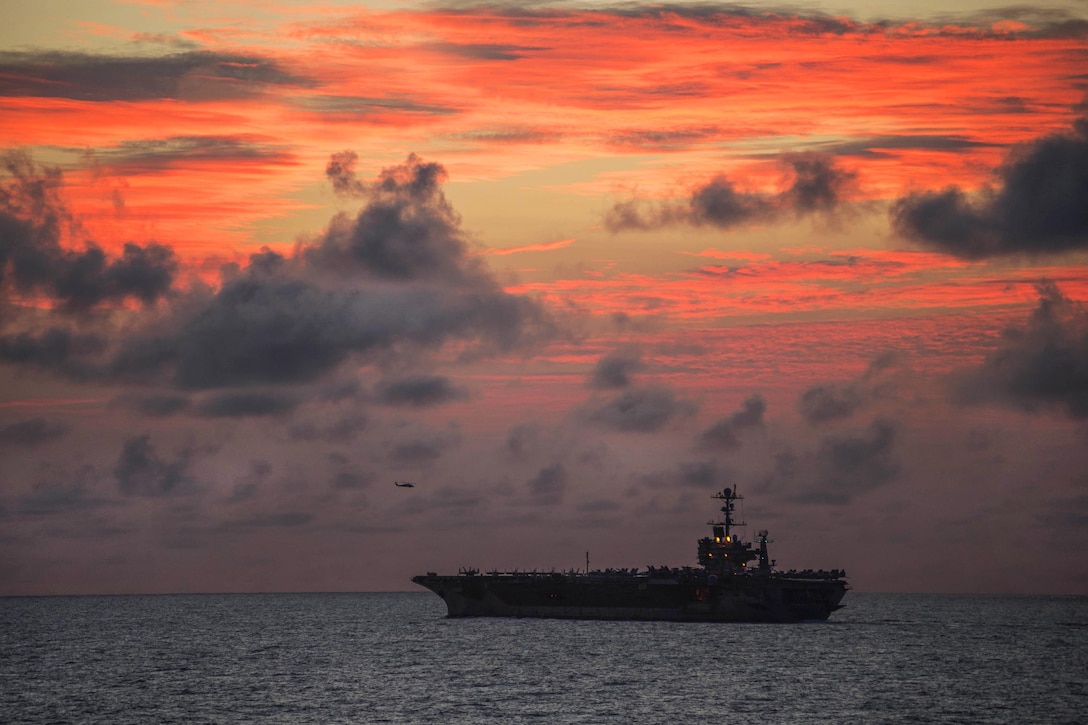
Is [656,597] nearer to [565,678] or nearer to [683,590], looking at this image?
[683,590]

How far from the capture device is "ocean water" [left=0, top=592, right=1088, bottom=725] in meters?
81.1

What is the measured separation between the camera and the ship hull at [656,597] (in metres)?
142

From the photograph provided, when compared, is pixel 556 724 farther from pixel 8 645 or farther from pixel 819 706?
pixel 8 645

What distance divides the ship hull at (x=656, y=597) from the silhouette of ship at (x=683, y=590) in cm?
11

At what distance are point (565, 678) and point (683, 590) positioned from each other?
48.2 metres

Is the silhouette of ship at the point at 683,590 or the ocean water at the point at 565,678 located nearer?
the ocean water at the point at 565,678

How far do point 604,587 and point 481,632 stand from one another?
51.1 ft

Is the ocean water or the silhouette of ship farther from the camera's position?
the silhouette of ship

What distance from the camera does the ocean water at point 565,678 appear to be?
266 ft

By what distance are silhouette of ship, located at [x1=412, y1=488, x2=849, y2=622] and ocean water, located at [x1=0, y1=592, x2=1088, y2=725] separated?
2.78 m

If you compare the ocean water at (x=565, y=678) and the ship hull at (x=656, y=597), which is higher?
the ship hull at (x=656, y=597)

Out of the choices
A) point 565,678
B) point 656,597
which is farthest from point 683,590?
point 565,678

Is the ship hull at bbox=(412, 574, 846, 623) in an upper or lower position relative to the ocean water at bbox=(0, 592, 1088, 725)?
upper

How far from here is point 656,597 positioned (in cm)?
14625
